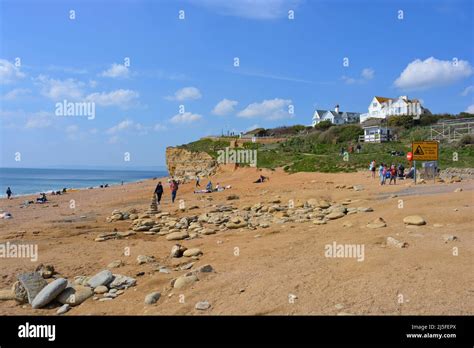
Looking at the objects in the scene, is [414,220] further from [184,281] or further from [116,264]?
[116,264]

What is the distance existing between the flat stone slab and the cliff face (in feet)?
136

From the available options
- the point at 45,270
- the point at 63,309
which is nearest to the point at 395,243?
the point at 63,309

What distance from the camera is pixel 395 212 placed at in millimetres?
13375

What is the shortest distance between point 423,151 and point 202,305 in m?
20.7

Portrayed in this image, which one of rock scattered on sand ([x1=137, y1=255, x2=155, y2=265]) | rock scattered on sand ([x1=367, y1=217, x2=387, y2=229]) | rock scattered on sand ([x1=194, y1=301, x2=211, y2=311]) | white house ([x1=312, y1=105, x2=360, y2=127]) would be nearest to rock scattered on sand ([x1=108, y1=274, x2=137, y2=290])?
rock scattered on sand ([x1=137, y1=255, x2=155, y2=265])

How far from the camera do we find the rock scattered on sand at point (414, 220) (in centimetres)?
1135

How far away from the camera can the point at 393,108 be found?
77.0 m

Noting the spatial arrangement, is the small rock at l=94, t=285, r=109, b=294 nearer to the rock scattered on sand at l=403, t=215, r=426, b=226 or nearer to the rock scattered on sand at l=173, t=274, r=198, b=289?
the rock scattered on sand at l=173, t=274, r=198, b=289

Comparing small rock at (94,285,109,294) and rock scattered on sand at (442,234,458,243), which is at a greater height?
rock scattered on sand at (442,234,458,243)

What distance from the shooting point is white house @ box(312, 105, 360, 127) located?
87812mm

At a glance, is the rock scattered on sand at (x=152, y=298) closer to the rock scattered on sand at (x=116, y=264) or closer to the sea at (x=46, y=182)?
the rock scattered on sand at (x=116, y=264)

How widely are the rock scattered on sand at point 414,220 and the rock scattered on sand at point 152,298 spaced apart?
7.85 meters

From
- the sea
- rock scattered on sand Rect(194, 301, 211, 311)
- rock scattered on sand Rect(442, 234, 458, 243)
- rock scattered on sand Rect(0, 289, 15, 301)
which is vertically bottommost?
the sea
